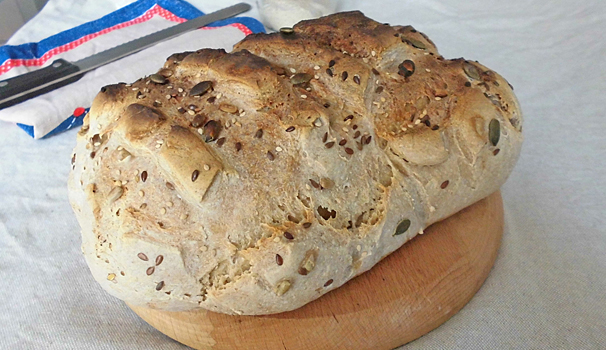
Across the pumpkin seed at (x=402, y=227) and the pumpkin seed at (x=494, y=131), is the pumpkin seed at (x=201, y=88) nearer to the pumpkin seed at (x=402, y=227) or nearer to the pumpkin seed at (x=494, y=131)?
the pumpkin seed at (x=402, y=227)

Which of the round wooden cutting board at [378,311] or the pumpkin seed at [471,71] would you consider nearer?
the round wooden cutting board at [378,311]

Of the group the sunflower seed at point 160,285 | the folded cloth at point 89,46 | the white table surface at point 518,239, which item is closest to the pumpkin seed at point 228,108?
the sunflower seed at point 160,285

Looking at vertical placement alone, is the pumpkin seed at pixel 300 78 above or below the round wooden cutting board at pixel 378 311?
above

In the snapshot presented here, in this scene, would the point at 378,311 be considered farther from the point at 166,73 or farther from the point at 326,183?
the point at 166,73

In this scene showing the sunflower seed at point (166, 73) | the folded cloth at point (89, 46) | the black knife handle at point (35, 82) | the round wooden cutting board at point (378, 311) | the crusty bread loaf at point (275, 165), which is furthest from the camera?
the folded cloth at point (89, 46)

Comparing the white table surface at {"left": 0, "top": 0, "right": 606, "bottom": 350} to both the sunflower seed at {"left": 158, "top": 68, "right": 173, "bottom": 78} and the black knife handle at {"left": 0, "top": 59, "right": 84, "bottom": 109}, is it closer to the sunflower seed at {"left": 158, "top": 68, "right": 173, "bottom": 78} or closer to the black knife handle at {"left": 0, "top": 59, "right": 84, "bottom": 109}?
the black knife handle at {"left": 0, "top": 59, "right": 84, "bottom": 109}

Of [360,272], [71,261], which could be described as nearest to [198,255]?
[360,272]
